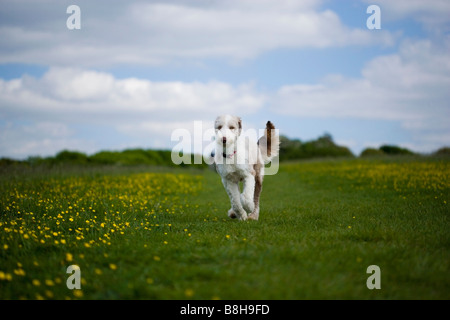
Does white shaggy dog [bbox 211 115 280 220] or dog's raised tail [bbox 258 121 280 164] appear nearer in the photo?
white shaggy dog [bbox 211 115 280 220]

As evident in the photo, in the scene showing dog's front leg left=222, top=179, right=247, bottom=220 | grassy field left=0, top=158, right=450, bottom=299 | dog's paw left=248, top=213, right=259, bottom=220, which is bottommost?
grassy field left=0, top=158, right=450, bottom=299

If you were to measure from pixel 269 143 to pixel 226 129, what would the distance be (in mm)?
2367

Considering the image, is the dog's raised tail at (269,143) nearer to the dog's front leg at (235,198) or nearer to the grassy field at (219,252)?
the grassy field at (219,252)

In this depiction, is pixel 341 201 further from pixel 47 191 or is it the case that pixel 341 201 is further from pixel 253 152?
pixel 47 191

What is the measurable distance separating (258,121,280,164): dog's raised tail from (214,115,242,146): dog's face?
199 centimetres

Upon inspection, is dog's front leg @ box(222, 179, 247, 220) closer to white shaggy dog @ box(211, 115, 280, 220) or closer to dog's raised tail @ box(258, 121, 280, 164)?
white shaggy dog @ box(211, 115, 280, 220)

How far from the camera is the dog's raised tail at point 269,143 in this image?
934 centimetres

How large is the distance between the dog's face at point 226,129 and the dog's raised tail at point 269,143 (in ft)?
6.53

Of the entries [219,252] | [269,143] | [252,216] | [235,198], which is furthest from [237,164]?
[219,252]

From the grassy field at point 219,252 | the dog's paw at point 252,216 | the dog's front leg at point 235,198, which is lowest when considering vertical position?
the grassy field at point 219,252

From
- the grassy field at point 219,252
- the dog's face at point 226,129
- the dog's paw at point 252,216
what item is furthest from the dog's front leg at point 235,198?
the dog's face at point 226,129

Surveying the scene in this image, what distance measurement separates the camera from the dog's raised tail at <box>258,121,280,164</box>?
9.34 m

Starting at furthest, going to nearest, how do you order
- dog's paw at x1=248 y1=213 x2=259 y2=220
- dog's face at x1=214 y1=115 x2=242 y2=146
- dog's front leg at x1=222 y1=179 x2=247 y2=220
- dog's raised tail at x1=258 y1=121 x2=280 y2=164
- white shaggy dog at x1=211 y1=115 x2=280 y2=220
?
dog's raised tail at x1=258 y1=121 x2=280 y2=164
dog's paw at x1=248 y1=213 x2=259 y2=220
dog's front leg at x1=222 y1=179 x2=247 y2=220
white shaggy dog at x1=211 y1=115 x2=280 y2=220
dog's face at x1=214 y1=115 x2=242 y2=146

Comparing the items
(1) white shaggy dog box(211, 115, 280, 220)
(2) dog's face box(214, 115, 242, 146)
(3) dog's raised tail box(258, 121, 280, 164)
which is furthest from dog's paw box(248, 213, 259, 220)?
(2) dog's face box(214, 115, 242, 146)
